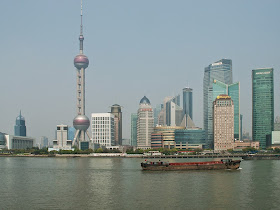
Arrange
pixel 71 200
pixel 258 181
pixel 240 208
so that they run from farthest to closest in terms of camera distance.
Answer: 1. pixel 258 181
2. pixel 71 200
3. pixel 240 208

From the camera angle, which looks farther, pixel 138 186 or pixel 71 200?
pixel 138 186

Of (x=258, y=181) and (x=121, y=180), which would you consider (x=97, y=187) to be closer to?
(x=121, y=180)

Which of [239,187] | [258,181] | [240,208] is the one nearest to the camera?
[240,208]

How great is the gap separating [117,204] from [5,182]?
162 ft

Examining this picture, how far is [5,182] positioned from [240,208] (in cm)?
6904

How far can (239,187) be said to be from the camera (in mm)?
105312

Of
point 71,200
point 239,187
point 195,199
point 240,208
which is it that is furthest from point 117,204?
point 239,187

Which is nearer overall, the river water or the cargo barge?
the river water

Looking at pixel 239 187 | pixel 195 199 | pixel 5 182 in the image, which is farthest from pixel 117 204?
pixel 5 182

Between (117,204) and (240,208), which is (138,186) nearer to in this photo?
(117,204)

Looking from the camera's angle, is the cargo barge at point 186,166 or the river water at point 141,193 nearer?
the river water at point 141,193

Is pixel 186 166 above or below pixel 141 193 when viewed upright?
below

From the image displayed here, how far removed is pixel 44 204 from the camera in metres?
81.9

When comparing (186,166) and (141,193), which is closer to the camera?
(141,193)
